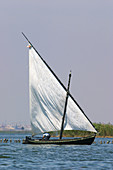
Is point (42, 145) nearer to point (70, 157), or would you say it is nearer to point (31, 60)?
point (31, 60)

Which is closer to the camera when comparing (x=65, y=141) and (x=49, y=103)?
(x=49, y=103)

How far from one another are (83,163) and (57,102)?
23.9 metres

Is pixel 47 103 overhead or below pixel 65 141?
overhead

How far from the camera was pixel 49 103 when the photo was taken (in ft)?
227

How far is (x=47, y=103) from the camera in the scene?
227ft

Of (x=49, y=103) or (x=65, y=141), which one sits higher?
(x=49, y=103)

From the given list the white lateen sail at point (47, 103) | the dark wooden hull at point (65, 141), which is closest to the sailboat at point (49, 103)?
the white lateen sail at point (47, 103)

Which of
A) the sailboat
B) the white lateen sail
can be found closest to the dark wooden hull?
the sailboat

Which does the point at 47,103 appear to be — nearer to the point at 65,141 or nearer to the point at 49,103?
the point at 49,103

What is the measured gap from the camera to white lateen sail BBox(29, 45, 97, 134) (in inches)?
2721

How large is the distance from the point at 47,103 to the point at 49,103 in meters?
0.26

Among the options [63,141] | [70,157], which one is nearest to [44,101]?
[63,141]

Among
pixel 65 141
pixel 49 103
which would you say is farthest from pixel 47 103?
pixel 65 141

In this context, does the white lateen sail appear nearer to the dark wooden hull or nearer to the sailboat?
the sailboat
